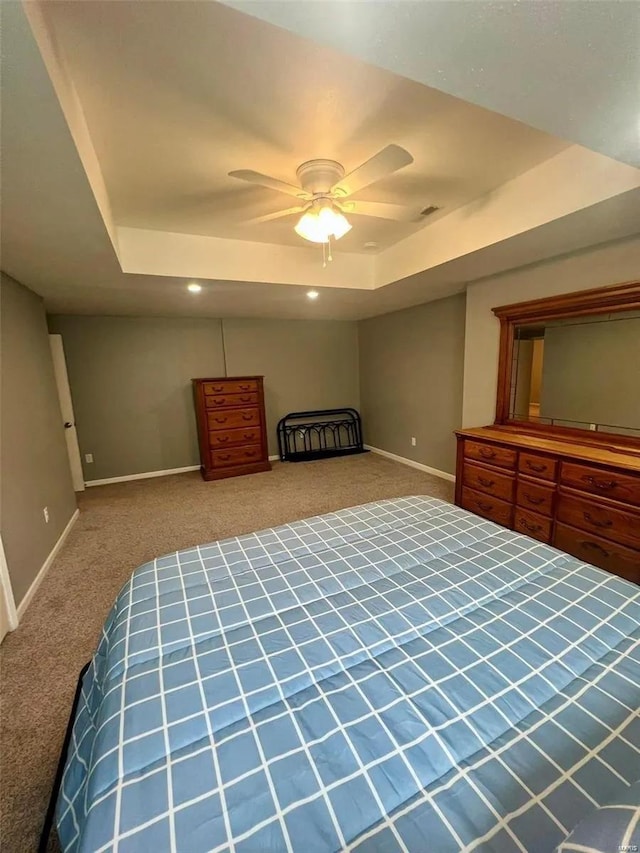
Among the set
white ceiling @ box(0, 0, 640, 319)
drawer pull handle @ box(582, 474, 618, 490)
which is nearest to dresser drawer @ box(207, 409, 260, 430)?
white ceiling @ box(0, 0, 640, 319)

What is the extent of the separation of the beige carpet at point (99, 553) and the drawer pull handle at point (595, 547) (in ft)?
5.16

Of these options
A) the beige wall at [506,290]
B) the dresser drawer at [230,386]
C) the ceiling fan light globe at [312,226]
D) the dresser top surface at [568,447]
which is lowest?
the dresser top surface at [568,447]

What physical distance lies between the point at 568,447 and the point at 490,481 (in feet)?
2.01

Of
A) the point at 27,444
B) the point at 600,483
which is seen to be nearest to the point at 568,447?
the point at 600,483

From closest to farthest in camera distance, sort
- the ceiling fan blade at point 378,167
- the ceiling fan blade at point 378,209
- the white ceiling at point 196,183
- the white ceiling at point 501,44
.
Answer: the white ceiling at point 501,44
the white ceiling at point 196,183
the ceiling fan blade at point 378,167
the ceiling fan blade at point 378,209

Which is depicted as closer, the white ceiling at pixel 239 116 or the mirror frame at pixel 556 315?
the white ceiling at pixel 239 116

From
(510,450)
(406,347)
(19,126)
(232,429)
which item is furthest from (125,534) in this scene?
(406,347)

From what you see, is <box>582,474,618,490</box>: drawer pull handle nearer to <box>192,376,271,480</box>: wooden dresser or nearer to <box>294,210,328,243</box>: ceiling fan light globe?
<box>294,210,328,243</box>: ceiling fan light globe

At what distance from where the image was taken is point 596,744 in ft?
2.56

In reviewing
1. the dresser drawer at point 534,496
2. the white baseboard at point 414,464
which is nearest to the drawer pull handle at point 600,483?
the dresser drawer at point 534,496

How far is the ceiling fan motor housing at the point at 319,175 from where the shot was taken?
6.32 ft

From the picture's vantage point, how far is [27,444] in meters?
2.63

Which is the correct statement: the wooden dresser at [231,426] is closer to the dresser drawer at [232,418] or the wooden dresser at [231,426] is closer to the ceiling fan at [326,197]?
the dresser drawer at [232,418]

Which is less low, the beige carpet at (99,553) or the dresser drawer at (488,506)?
the dresser drawer at (488,506)
